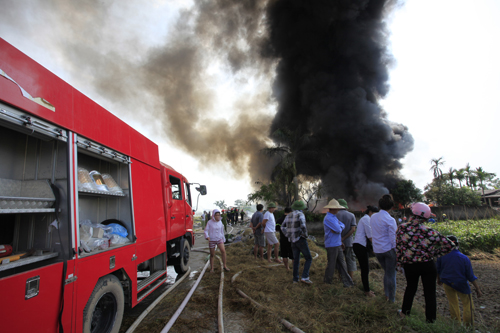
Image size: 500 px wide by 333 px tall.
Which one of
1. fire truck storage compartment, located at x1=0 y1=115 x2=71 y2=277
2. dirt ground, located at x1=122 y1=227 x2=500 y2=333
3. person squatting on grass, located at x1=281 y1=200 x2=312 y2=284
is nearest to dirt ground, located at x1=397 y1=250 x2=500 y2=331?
dirt ground, located at x1=122 y1=227 x2=500 y2=333

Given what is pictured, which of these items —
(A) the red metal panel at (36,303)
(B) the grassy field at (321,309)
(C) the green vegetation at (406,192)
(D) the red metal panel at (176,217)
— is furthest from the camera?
(C) the green vegetation at (406,192)

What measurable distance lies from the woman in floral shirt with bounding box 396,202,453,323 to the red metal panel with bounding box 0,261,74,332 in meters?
4.14

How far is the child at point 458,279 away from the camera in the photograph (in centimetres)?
345

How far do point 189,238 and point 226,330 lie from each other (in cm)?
423

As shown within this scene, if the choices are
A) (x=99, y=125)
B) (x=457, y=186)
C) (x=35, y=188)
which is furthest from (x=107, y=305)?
(x=457, y=186)

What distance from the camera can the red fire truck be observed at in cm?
212

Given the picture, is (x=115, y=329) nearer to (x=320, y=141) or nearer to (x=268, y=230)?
(x=268, y=230)

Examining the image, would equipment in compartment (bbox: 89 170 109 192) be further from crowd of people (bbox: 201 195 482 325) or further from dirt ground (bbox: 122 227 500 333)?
crowd of people (bbox: 201 195 482 325)

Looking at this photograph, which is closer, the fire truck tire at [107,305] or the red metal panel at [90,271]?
the red metal panel at [90,271]

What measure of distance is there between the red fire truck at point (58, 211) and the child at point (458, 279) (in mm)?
4595

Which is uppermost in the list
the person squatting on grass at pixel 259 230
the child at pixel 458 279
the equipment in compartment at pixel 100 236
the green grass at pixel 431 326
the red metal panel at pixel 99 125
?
the red metal panel at pixel 99 125

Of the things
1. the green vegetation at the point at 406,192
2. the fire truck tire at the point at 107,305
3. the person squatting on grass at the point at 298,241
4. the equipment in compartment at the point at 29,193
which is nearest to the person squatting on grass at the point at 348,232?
the person squatting on grass at the point at 298,241

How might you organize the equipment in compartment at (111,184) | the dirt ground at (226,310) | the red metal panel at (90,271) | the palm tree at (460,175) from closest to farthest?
the red metal panel at (90,271), the dirt ground at (226,310), the equipment in compartment at (111,184), the palm tree at (460,175)

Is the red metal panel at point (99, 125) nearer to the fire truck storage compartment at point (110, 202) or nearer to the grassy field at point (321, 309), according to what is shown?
the fire truck storage compartment at point (110, 202)
